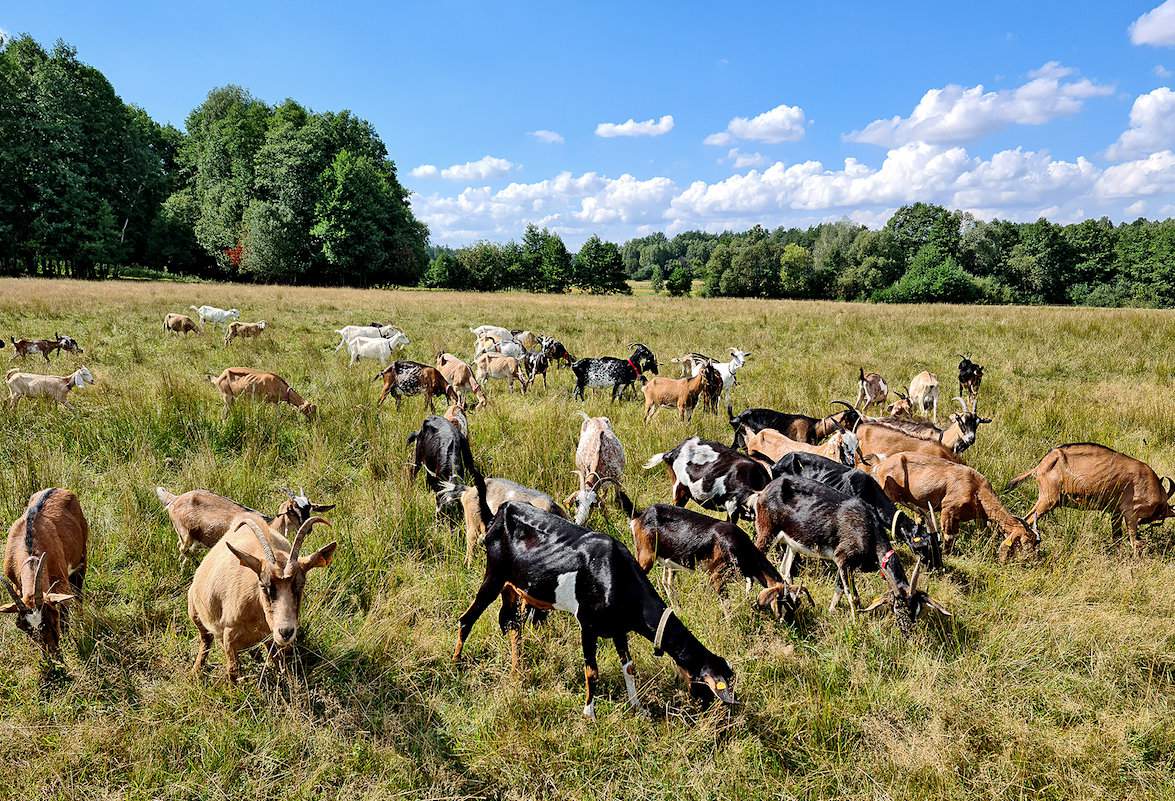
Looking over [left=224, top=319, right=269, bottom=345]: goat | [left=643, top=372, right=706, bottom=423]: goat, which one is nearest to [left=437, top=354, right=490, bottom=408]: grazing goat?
[left=643, top=372, right=706, bottom=423]: goat

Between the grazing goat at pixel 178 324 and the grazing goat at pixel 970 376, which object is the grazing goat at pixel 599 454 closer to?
the grazing goat at pixel 970 376

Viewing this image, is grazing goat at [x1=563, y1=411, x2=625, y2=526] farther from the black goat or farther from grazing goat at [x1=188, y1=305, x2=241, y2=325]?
grazing goat at [x1=188, y1=305, x2=241, y2=325]

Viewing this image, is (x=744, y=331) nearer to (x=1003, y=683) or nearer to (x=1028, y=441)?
(x=1028, y=441)

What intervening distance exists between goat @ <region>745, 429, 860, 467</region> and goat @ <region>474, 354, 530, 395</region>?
20.0ft

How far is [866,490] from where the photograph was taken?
5855 millimetres

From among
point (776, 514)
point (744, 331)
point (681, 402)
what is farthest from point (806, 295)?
point (776, 514)

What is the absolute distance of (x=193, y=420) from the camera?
26.3 feet

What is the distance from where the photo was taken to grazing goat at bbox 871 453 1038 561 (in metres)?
5.66

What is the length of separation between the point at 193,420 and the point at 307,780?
21.1ft

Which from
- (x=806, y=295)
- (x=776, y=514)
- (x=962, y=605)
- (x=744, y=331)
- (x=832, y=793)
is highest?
(x=806, y=295)

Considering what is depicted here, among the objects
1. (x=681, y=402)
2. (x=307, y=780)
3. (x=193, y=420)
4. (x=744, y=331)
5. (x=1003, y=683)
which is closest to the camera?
(x=307, y=780)

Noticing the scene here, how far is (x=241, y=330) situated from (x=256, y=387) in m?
10.8

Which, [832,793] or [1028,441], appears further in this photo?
[1028,441]

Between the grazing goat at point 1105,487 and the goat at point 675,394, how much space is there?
5310 mm
